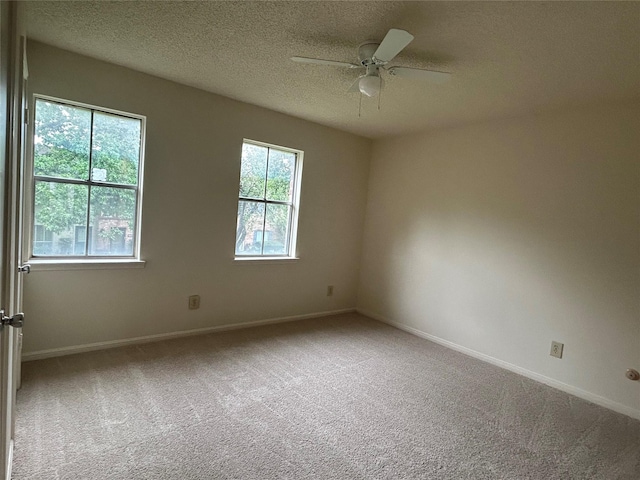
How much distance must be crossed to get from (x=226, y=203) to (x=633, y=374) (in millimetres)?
3520

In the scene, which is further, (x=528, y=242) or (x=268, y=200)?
(x=268, y=200)

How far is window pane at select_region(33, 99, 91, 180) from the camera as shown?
2518 millimetres

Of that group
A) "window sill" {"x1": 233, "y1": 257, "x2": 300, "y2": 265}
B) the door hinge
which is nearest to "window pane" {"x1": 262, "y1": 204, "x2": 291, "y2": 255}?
"window sill" {"x1": 233, "y1": 257, "x2": 300, "y2": 265}

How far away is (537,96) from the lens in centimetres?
271

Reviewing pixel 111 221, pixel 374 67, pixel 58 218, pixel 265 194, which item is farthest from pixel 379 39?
pixel 58 218

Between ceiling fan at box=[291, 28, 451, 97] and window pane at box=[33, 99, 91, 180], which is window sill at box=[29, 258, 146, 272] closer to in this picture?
window pane at box=[33, 99, 91, 180]

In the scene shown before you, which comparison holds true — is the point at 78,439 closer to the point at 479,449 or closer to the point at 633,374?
the point at 479,449

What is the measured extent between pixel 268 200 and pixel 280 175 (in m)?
0.31

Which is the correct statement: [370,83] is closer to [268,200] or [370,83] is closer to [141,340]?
[268,200]

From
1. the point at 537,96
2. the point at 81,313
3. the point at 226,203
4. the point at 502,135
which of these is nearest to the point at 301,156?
the point at 226,203

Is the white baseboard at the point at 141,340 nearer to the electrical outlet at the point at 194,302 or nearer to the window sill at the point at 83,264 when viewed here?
the electrical outlet at the point at 194,302

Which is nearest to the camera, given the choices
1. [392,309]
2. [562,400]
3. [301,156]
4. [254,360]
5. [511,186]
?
[562,400]

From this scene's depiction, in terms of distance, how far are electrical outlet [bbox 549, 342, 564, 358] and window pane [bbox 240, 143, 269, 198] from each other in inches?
118

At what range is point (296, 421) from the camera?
212cm
